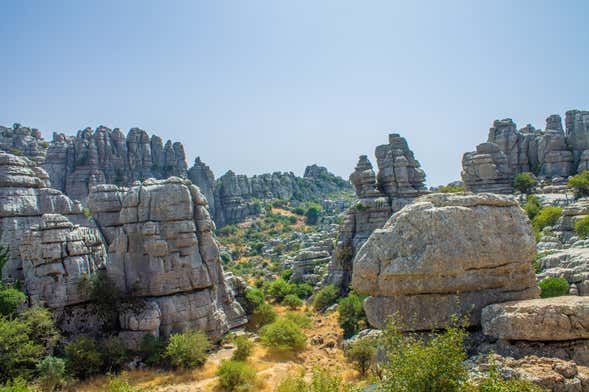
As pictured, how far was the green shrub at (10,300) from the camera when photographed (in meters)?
17.2

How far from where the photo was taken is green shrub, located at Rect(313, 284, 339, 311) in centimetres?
2961

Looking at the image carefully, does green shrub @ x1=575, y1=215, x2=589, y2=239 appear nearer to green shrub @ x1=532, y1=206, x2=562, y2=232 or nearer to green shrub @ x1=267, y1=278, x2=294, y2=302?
green shrub @ x1=532, y1=206, x2=562, y2=232

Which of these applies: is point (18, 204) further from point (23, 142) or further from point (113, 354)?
point (23, 142)

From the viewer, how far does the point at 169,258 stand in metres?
21.1

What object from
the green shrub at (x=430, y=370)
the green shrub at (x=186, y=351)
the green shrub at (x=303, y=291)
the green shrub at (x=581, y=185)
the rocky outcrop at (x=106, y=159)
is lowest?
the green shrub at (x=303, y=291)

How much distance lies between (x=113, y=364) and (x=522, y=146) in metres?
54.5

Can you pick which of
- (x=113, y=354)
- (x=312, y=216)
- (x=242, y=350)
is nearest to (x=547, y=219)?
(x=242, y=350)

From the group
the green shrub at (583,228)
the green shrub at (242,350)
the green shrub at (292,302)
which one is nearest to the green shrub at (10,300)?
the green shrub at (242,350)

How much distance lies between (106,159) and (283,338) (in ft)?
196

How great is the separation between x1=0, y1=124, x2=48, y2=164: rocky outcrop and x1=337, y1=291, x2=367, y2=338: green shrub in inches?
2336

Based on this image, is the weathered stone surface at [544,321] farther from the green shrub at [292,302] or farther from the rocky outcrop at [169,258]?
the green shrub at [292,302]

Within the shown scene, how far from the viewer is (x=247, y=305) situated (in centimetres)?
2634

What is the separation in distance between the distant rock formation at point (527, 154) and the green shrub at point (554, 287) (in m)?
30.3

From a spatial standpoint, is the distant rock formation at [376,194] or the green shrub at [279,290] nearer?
the distant rock formation at [376,194]
